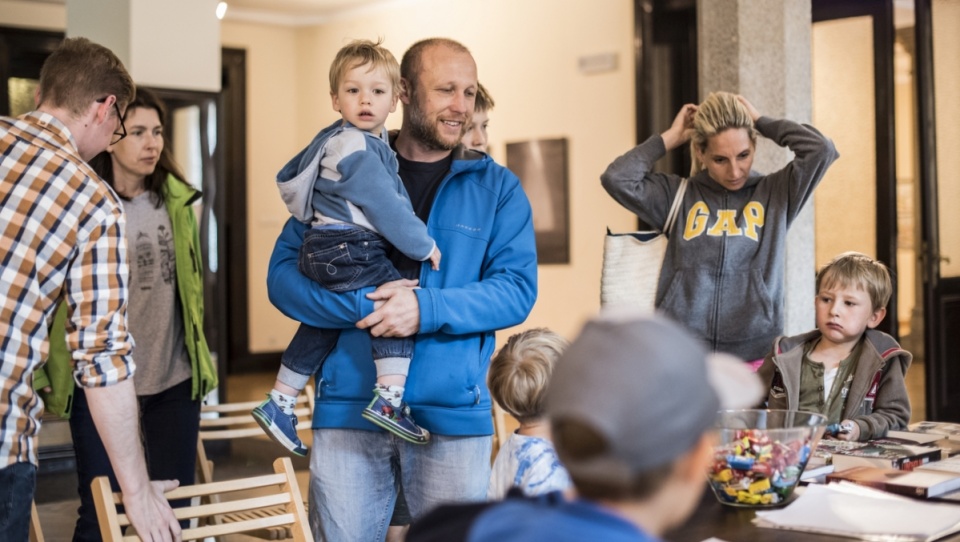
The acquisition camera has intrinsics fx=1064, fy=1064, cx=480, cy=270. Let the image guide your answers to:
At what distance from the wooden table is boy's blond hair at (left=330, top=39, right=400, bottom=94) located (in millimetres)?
1268

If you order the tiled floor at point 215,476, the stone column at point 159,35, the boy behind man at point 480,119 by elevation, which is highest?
the stone column at point 159,35

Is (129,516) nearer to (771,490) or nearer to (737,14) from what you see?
(771,490)

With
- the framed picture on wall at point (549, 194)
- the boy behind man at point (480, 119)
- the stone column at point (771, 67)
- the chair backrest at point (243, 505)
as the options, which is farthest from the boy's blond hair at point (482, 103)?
the framed picture on wall at point (549, 194)

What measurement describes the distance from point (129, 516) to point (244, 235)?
29.6 feet

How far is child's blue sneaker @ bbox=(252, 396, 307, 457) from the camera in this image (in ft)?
8.52

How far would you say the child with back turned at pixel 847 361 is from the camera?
273 cm

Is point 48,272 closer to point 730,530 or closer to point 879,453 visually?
point 730,530

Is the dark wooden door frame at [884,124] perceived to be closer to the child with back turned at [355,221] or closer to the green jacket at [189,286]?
the green jacket at [189,286]

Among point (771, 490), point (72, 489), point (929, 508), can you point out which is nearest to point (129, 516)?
point (771, 490)

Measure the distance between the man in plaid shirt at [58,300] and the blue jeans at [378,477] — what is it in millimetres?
393

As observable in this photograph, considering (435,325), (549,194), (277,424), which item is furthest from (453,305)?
(549,194)

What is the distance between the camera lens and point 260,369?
1118cm

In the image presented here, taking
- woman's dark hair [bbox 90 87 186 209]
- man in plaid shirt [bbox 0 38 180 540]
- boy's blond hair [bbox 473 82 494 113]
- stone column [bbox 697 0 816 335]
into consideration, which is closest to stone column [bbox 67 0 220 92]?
woman's dark hair [bbox 90 87 186 209]

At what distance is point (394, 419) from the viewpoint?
2326mm
